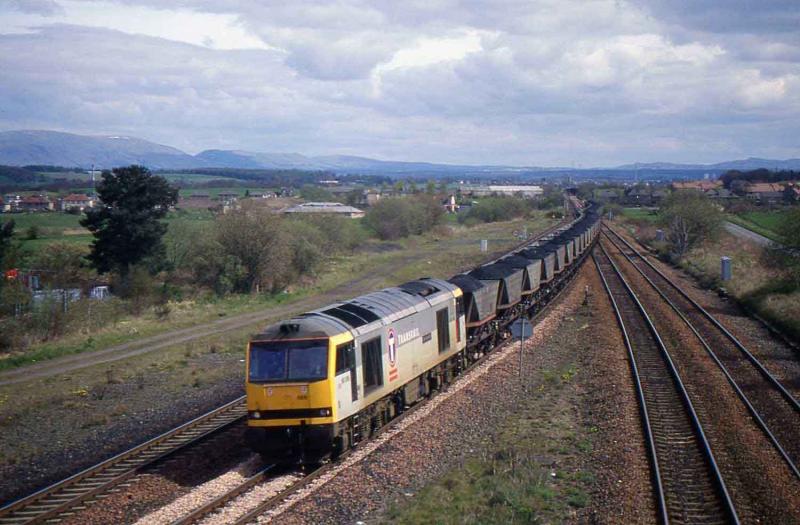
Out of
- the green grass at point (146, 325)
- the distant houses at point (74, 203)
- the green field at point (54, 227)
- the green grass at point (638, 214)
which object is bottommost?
the green grass at point (146, 325)

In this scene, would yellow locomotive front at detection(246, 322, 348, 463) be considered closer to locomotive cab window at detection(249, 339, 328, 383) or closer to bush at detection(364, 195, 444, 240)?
locomotive cab window at detection(249, 339, 328, 383)

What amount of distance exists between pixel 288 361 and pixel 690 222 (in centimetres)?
5656

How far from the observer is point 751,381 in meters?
23.2

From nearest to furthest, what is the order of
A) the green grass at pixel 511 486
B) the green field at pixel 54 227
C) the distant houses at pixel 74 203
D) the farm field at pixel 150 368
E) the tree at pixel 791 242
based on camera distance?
1. the green grass at pixel 511 486
2. the farm field at pixel 150 368
3. the tree at pixel 791 242
4. the green field at pixel 54 227
5. the distant houses at pixel 74 203

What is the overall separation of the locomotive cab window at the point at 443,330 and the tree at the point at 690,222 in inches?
1870

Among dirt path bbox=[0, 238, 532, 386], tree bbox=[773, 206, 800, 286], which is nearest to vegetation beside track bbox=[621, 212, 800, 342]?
tree bbox=[773, 206, 800, 286]

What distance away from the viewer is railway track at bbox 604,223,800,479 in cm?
1742

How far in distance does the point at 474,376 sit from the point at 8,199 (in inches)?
4699

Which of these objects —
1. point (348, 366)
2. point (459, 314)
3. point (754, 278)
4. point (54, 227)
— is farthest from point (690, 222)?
point (54, 227)

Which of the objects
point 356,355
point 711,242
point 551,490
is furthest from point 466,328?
point 711,242

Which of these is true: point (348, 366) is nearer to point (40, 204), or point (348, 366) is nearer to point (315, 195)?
point (40, 204)

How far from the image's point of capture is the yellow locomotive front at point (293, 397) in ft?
49.6

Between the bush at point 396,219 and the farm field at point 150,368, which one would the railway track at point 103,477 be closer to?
the farm field at point 150,368

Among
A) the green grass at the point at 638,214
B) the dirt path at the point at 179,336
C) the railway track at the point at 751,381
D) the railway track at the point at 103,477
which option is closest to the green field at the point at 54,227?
the dirt path at the point at 179,336
